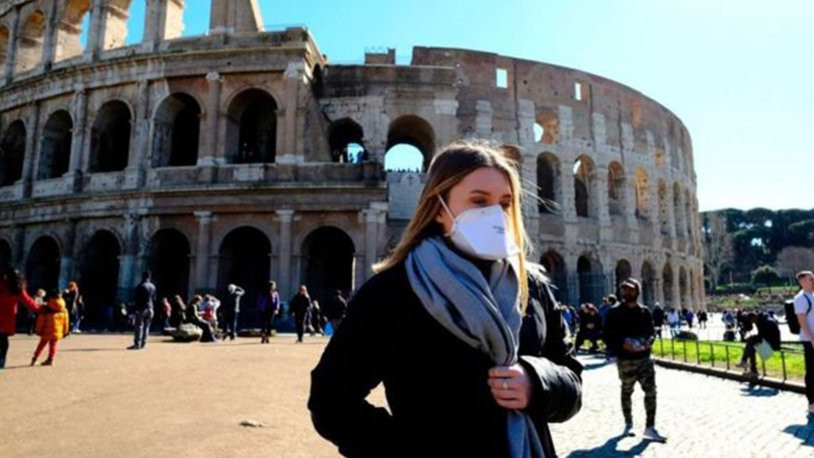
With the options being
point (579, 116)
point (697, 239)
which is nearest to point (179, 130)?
point (579, 116)

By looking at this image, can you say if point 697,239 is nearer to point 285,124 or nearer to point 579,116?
point 579,116

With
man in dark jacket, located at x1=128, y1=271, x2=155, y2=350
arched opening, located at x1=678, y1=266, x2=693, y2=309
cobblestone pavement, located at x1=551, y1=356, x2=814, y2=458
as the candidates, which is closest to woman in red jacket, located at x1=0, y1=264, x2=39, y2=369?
man in dark jacket, located at x1=128, y1=271, x2=155, y2=350

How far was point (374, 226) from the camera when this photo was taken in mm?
19062

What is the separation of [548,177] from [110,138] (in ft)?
70.2

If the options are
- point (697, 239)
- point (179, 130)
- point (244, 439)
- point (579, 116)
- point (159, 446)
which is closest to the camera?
point (159, 446)

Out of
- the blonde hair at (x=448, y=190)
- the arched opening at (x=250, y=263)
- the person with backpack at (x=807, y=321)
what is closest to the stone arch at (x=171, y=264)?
the arched opening at (x=250, y=263)

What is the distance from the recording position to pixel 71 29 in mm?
24453

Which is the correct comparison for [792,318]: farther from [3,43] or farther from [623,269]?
[3,43]

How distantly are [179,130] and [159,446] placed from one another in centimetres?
2074

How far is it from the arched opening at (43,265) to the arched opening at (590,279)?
2401cm

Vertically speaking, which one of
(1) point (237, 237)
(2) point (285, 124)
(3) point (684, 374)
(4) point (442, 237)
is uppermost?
(2) point (285, 124)

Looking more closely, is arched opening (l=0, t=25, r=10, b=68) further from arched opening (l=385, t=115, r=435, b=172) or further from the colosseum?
arched opening (l=385, t=115, r=435, b=172)

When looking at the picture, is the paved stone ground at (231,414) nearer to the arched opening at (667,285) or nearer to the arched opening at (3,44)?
the arched opening at (667,285)

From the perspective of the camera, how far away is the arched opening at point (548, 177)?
27.1 metres
